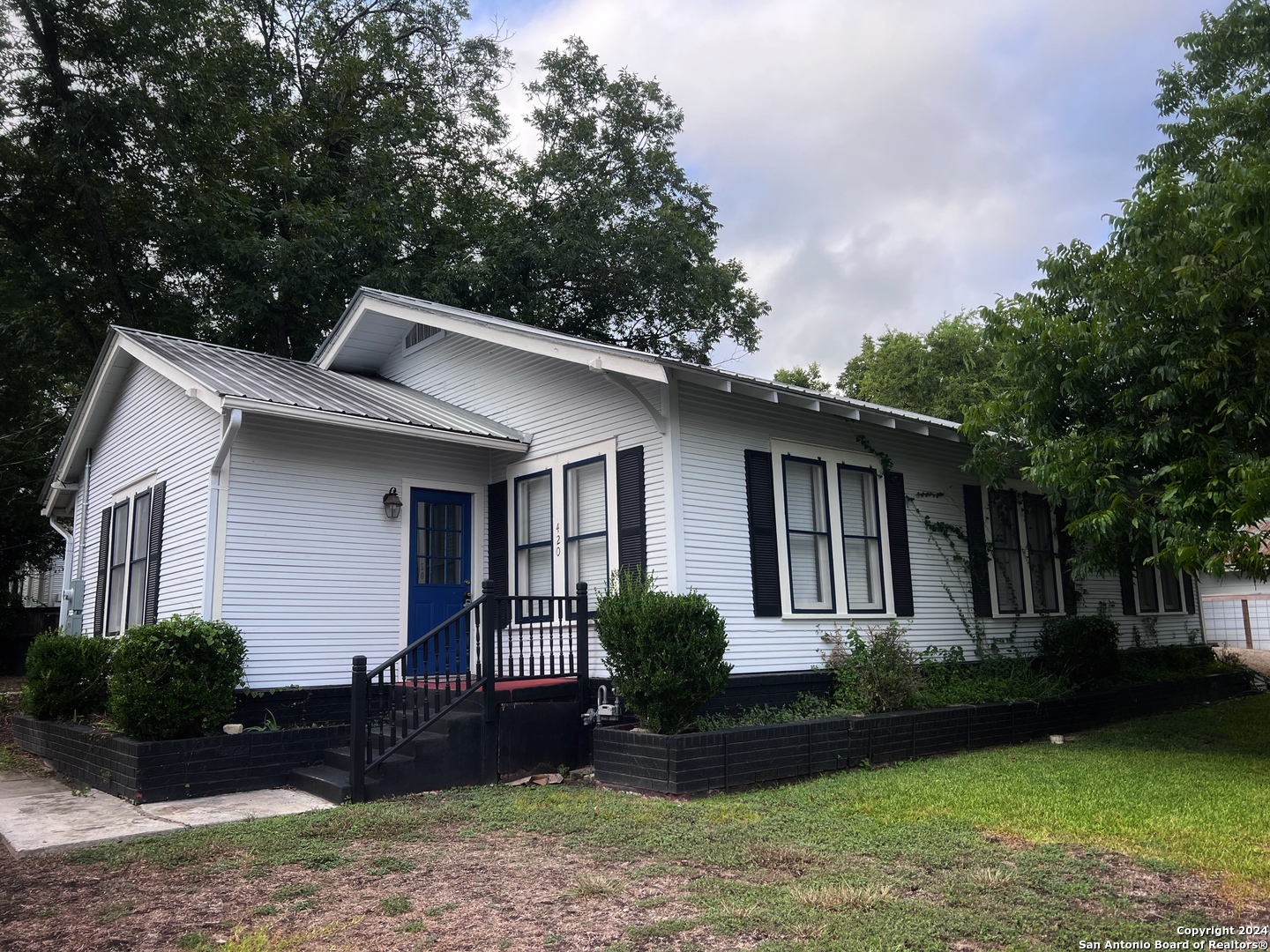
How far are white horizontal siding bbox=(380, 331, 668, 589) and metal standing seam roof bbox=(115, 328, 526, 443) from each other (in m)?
0.25

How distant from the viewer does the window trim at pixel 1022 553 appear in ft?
39.2

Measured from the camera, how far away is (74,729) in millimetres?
9133

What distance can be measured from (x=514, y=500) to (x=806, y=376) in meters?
32.3

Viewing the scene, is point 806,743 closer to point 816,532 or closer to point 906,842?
point 906,842

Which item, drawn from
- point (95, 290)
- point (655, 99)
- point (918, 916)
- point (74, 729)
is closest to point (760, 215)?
point (655, 99)

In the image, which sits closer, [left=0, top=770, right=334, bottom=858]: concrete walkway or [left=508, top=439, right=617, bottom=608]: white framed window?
[left=0, top=770, right=334, bottom=858]: concrete walkway

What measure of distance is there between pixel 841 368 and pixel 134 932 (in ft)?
129

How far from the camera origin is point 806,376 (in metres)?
41.2

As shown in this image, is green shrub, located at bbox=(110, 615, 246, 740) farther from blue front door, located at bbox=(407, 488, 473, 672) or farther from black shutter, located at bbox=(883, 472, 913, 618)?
black shutter, located at bbox=(883, 472, 913, 618)


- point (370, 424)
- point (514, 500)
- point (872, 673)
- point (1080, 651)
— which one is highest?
point (370, 424)

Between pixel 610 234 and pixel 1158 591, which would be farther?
pixel 610 234

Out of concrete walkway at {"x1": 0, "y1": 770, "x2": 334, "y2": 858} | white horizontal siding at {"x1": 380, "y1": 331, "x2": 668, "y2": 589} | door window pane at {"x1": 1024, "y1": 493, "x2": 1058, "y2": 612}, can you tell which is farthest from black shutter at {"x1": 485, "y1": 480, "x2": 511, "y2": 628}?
door window pane at {"x1": 1024, "y1": 493, "x2": 1058, "y2": 612}

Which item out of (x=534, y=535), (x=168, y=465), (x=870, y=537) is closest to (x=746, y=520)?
(x=870, y=537)

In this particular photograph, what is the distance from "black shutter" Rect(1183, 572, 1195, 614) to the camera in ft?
52.0
